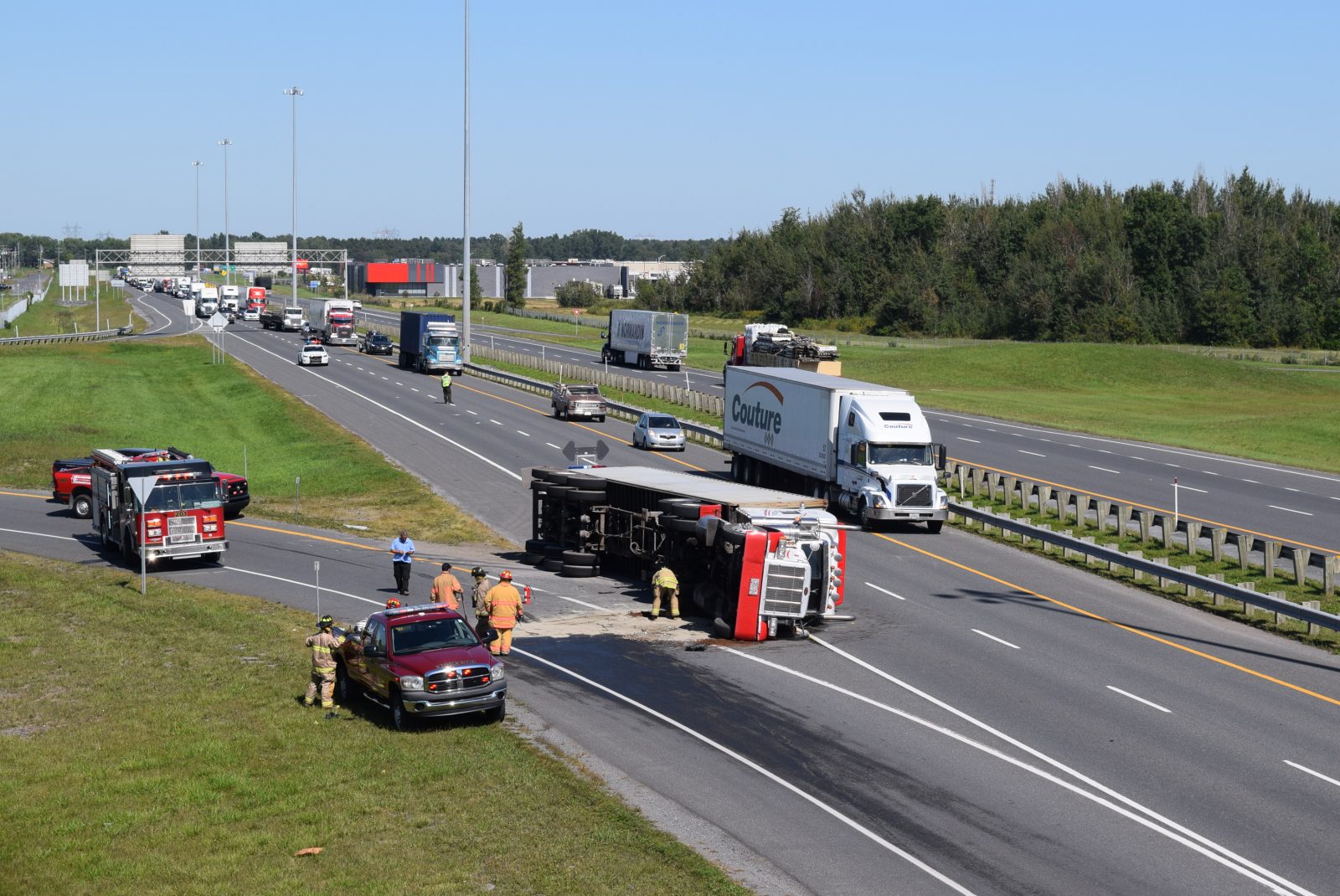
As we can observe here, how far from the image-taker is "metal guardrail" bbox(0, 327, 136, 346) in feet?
358

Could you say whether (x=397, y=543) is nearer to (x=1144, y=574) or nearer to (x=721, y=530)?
(x=721, y=530)

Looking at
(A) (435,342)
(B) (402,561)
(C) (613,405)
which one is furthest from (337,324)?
(B) (402,561)

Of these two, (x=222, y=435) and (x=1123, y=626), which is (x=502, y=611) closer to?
(x=1123, y=626)

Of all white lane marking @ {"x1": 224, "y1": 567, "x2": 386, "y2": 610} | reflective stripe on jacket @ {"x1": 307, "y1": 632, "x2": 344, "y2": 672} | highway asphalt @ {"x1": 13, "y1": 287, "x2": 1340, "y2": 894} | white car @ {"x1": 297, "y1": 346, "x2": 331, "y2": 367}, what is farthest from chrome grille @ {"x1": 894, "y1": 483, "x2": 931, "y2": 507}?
white car @ {"x1": 297, "y1": 346, "x2": 331, "y2": 367}

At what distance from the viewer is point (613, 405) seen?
2670 inches

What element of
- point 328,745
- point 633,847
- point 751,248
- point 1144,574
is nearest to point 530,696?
point 328,745

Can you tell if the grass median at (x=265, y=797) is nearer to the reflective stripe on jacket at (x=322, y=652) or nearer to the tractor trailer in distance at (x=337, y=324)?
the reflective stripe on jacket at (x=322, y=652)

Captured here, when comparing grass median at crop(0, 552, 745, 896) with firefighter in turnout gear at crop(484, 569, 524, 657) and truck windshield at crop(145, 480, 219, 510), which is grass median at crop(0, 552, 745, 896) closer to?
firefighter in turnout gear at crop(484, 569, 524, 657)

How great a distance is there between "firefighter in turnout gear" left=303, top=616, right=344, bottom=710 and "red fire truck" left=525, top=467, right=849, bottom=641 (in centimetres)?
797

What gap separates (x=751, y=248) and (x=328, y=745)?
17007 centimetres

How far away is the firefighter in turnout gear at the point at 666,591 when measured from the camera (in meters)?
28.8

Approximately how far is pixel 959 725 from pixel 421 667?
7.98 metres

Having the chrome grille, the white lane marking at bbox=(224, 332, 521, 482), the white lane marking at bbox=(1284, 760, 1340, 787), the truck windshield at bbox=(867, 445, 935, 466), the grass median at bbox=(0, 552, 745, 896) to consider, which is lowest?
the white lane marking at bbox=(224, 332, 521, 482)

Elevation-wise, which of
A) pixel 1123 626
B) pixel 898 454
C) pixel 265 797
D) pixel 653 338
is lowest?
pixel 265 797
